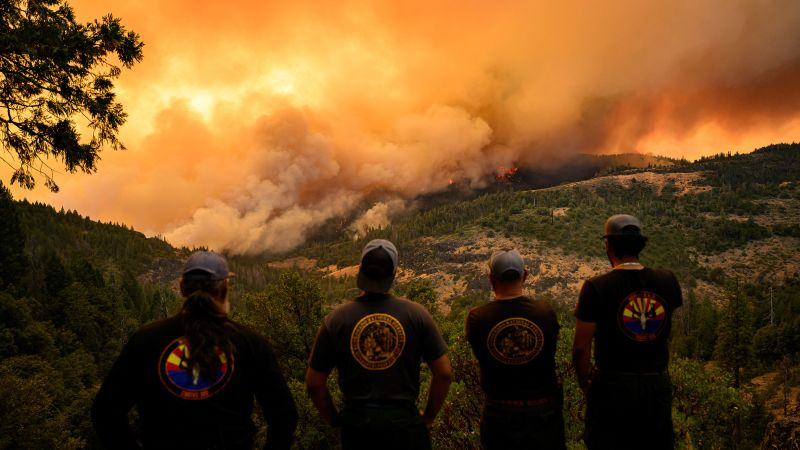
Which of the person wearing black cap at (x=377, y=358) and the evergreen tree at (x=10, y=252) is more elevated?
the evergreen tree at (x=10, y=252)

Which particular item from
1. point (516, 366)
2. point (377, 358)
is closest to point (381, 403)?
point (377, 358)

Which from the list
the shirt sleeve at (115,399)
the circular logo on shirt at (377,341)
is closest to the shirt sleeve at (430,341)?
the circular logo on shirt at (377,341)

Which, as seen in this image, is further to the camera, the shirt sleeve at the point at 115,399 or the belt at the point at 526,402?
the belt at the point at 526,402

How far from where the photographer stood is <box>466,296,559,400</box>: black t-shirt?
4.72 m

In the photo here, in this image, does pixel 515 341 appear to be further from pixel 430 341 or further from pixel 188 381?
pixel 188 381

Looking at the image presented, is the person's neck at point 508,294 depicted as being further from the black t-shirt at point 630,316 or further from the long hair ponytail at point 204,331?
the long hair ponytail at point 204,331

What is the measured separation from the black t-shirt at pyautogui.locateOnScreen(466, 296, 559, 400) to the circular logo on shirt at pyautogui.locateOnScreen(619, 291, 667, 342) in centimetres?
75

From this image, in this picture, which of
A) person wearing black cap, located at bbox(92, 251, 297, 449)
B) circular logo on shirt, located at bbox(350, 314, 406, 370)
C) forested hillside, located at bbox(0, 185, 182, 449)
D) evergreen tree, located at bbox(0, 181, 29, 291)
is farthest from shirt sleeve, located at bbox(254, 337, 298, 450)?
evergreen tree, located at bbox(0, 181, 29, 291)

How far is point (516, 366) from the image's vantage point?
4.71 m

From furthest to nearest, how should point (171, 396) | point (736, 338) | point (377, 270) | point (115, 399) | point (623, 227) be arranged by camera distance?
point (736, 338) < point (623, 227) < point (377, 270) < point (115, 399) < point (171, 396)

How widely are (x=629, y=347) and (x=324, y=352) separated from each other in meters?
3.32

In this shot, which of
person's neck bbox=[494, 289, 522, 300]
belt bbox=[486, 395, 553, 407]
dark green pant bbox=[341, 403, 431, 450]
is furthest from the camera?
person's neck bbox=[494, 289, 522, 300]

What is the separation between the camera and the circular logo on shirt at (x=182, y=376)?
3154mm

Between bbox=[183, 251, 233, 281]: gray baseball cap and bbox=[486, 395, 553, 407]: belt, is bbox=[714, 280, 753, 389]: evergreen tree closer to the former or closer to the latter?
bbox=[486, 395, 553, 407]: belt
